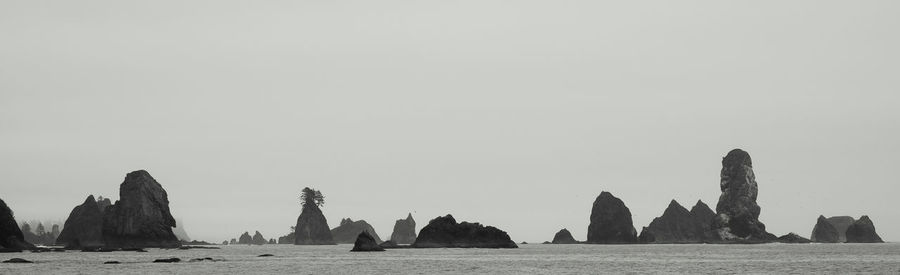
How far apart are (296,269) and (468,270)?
879 inches

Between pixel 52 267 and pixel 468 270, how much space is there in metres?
51.5

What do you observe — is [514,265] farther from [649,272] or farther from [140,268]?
[140,268]

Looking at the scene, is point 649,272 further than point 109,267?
No

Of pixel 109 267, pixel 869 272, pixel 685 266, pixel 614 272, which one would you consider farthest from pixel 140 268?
pixel 869 272

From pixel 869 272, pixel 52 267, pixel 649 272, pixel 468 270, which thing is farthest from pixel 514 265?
pixel 52 267

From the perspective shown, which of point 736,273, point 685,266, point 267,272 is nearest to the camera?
point 736,273

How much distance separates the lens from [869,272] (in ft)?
381

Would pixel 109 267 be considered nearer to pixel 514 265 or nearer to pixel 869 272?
pixel 514 265

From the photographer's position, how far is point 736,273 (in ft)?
374

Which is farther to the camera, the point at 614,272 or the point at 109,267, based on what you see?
the point at 109,267

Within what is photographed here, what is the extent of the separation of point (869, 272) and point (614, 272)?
2841 cm

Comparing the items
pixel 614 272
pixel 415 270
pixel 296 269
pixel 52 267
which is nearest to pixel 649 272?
pixel 614 272

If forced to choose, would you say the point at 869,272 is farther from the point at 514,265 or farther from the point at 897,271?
the point at 514,265

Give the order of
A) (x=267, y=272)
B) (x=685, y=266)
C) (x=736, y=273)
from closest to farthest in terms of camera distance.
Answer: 1. (x=736, y=273)
2. (x=267, y=272)
3. (x=685, y=266)
